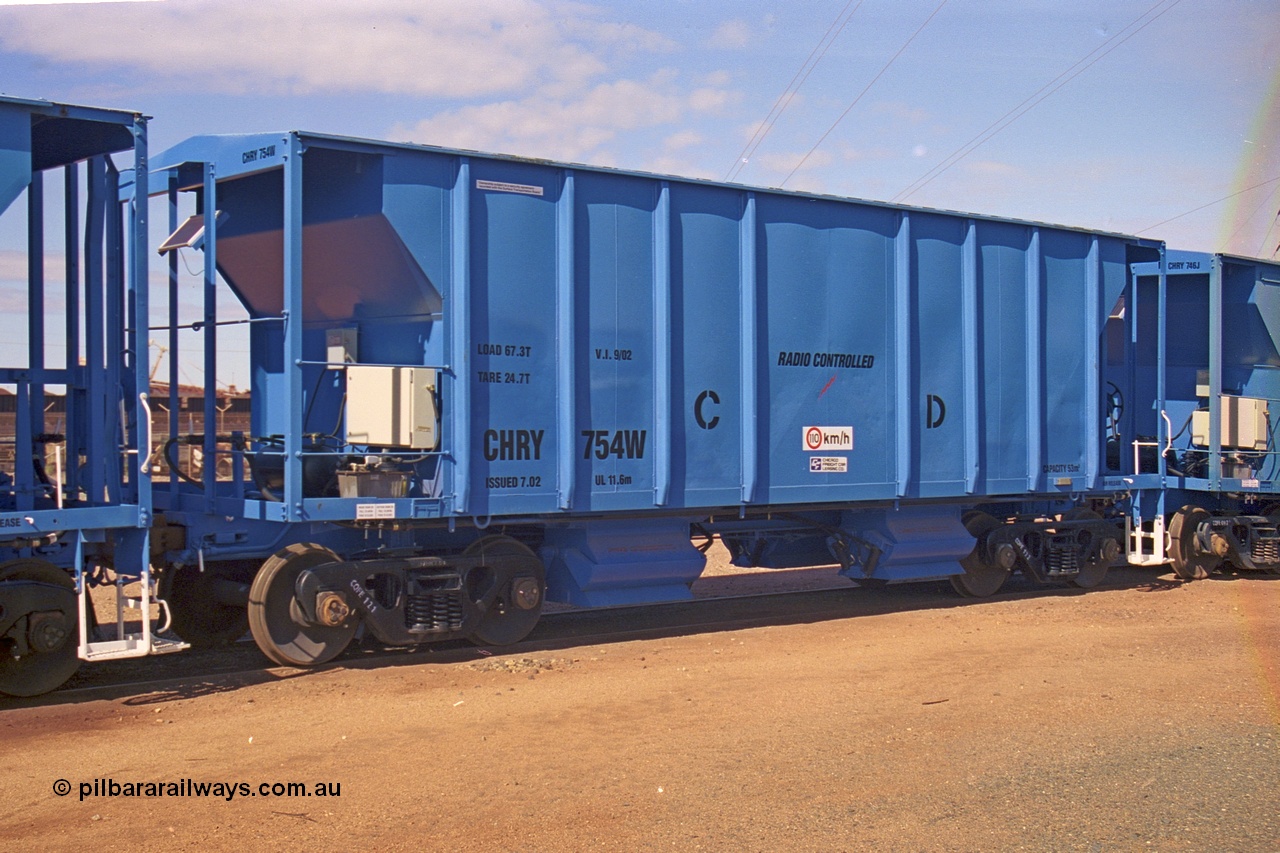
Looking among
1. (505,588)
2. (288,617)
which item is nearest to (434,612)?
(505,588)

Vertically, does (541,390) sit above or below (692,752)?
above

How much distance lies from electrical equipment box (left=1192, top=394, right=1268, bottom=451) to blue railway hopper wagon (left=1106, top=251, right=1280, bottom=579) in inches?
0.5

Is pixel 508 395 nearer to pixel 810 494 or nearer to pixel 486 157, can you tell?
pixel 486 157

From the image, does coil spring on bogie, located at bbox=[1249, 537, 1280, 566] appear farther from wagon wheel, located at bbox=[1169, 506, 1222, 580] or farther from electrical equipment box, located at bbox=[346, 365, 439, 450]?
electrical equipment box, located at bbox=[346, 365, 439, 450]

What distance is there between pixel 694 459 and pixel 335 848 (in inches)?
226

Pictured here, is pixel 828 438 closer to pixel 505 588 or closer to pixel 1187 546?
pixel 505 588

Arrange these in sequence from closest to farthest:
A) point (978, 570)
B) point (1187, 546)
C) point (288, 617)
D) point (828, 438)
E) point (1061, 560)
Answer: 1. point (288, 617)
2. point (828, 438)
3. point (978, 570)
4. point (1061, 560)
5. point (1187, 546)

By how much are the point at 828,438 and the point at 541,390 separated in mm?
3122

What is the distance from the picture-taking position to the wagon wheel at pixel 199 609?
9.25 metres

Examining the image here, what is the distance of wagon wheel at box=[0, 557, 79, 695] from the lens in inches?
288

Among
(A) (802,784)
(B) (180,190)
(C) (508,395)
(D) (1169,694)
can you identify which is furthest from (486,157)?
(D) (1169,694)

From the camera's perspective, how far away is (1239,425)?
1420cm

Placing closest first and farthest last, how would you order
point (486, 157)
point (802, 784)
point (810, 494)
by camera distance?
point (802, 784), point (486, 157), point (810, 494)

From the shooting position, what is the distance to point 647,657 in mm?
9094
